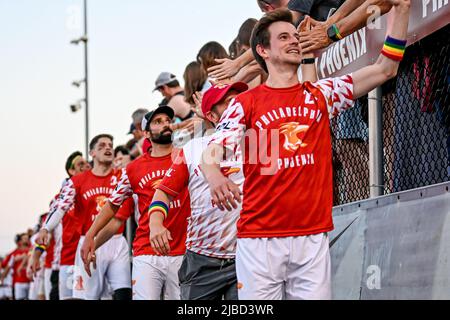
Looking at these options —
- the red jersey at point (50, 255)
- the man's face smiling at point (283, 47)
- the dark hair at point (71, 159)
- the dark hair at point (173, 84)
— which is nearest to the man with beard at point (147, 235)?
the dark hair at point (173, 84)

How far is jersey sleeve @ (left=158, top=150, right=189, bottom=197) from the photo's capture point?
7.62 m

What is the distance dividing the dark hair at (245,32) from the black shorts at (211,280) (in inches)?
104

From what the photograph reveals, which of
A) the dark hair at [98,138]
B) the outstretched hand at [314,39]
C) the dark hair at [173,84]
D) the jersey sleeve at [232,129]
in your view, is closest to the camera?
the jersey sleeve at [232,129]

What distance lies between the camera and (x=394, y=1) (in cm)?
607

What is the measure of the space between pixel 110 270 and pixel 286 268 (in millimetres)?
7861

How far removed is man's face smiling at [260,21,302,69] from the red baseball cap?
1.17 metres

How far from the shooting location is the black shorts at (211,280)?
802 centimetres

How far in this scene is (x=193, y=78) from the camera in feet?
36.7

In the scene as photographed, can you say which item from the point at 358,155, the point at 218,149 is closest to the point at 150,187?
the point at 358,155

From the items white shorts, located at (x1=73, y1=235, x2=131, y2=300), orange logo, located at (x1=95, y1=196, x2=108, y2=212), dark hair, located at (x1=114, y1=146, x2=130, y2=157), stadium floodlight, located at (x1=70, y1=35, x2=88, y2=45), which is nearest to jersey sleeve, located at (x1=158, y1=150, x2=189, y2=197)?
white shorts, located at (x1=73, y1=235, x2=131, y2=300)

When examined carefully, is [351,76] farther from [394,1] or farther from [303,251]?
[303,251]

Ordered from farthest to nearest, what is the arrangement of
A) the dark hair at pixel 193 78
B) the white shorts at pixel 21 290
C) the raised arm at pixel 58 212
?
the white shorts at pixel 21 290 → the raised arm at pixel 58 212 → the dark hair at pixel 193 78

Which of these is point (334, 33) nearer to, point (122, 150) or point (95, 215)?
point (95, 215)

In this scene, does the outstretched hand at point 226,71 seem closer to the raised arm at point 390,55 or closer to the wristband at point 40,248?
the raised arm at point 390,55
